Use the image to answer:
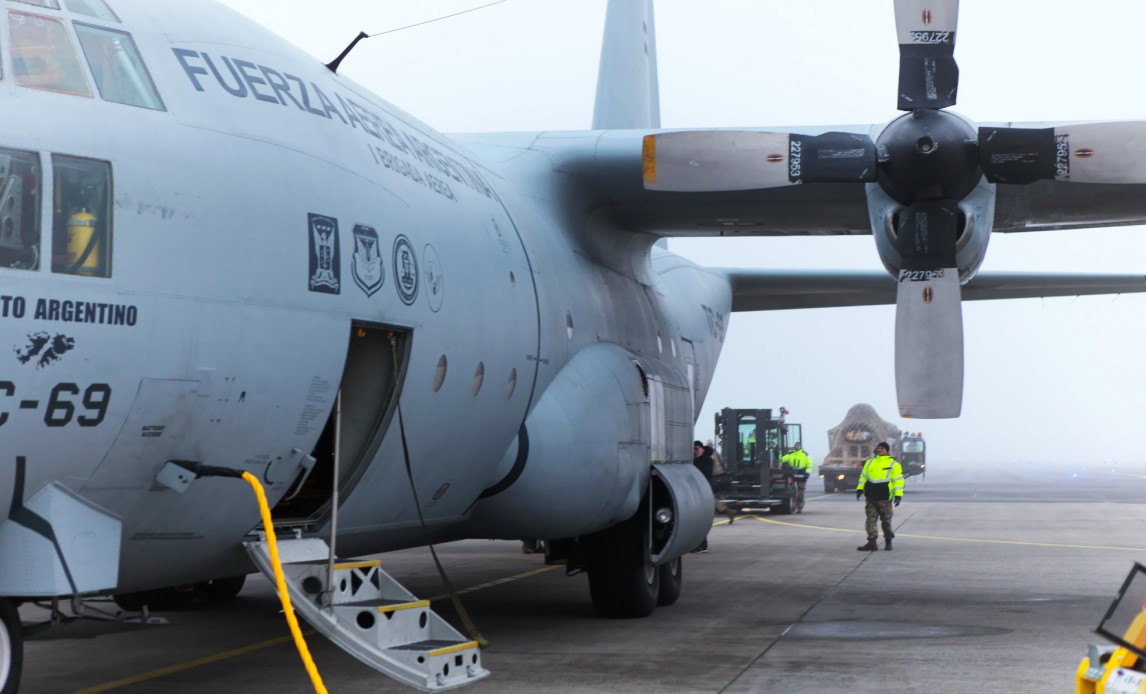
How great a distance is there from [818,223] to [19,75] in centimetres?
957

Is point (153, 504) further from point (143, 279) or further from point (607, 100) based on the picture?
point (607, 100)

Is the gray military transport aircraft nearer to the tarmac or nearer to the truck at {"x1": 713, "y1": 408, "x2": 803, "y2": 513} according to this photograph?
the tarmac

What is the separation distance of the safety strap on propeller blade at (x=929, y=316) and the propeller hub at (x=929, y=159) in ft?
0.51

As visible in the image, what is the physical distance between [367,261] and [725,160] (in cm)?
498

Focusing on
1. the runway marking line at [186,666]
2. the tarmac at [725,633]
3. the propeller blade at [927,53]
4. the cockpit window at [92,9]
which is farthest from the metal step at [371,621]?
the propeller blade at [927,53]

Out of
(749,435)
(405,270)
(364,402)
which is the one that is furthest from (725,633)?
(749,435)

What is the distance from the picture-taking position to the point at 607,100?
16.6m

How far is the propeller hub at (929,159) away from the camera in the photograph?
11.0 metres

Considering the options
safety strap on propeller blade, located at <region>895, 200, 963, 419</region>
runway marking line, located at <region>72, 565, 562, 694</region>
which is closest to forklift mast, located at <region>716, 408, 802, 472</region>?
safety strap on propeller blade, located at <region>895, 200, 963, 419</region>

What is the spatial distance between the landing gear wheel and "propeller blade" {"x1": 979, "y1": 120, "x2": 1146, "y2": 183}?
4546 mm

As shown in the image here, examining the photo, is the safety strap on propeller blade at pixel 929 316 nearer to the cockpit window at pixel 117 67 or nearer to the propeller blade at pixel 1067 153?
the propeller blade at pixel 1067 153

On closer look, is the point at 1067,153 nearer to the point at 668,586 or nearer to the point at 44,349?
the point at 668,586

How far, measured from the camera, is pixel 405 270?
26.5ft

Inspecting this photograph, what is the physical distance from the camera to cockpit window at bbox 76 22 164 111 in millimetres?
6270
